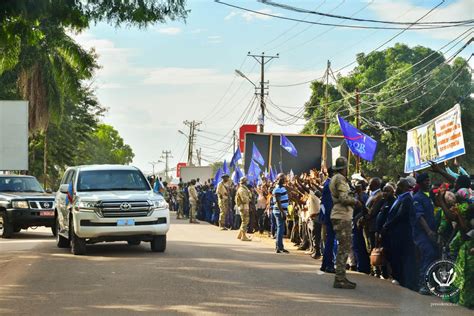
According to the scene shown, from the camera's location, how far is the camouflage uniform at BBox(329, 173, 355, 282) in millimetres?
11664

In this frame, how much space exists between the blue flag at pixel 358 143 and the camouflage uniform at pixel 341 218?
7874 mm

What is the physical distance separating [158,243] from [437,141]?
20.6 feet

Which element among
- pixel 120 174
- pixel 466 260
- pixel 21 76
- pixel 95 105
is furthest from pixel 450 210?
pixel 95 105

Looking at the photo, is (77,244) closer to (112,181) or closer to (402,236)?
(112,181)

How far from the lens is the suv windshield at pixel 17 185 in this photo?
23.9m

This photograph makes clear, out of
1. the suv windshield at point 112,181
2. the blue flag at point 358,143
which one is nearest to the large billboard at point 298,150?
the blue flag at point 358,143

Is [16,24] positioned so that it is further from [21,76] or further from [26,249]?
[21,76]

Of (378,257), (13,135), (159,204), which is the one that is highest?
(13,135)

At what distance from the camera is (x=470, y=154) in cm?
4825

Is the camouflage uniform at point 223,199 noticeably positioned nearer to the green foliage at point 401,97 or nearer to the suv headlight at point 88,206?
the suv headlight at point 88,206

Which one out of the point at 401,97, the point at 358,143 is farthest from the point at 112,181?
the point at 401,97

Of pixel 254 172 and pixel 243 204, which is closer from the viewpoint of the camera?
pixel 243 204

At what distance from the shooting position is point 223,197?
28.9 m

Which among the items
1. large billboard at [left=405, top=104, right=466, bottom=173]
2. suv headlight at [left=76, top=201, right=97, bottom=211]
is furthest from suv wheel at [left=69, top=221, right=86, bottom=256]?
large billboard at [left=405, top=104, right=466, bottom=173]
